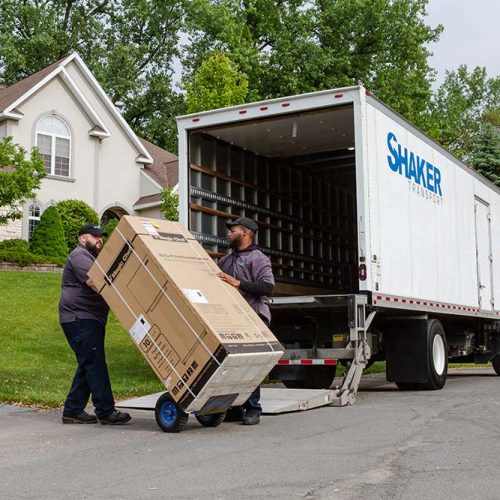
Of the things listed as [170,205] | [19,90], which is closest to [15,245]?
[170,205]

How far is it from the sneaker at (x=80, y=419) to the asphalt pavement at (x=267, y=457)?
0.10 meters

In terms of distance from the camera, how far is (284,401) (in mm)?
9047

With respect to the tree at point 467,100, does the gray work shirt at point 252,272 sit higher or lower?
lower

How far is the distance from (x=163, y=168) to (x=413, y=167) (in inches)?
968

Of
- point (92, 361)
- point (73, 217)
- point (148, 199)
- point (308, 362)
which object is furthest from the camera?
point (148, 199)

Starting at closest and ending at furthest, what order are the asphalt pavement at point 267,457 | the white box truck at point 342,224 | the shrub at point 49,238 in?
the asphalt pavement at point 267,457 < the white box truck at point 342,224 < the shrub at point 49,238

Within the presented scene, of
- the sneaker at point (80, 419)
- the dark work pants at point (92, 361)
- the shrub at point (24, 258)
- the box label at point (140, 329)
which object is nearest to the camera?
the box label at point (140, 329)

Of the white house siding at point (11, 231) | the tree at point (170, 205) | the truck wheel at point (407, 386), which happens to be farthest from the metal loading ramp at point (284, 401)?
the white house siding at point (11, 231)

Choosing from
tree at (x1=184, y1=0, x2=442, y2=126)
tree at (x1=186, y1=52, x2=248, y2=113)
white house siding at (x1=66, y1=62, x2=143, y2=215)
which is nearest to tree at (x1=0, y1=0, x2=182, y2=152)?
tree at (x1=184, y1=0, x2=442, y2=126)

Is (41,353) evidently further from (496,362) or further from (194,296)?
(496,362)

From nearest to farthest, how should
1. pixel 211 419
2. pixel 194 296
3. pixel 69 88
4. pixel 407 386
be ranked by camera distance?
1. pixel 194 296
2. pixel 211 419
3. pixel 407 386
4. pixel 69 88

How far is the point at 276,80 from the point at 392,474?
109ft

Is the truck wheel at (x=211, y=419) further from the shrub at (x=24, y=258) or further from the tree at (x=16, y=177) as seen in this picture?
the shrub at (x=24, y=258)

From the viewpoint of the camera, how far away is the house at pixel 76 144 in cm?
2911
